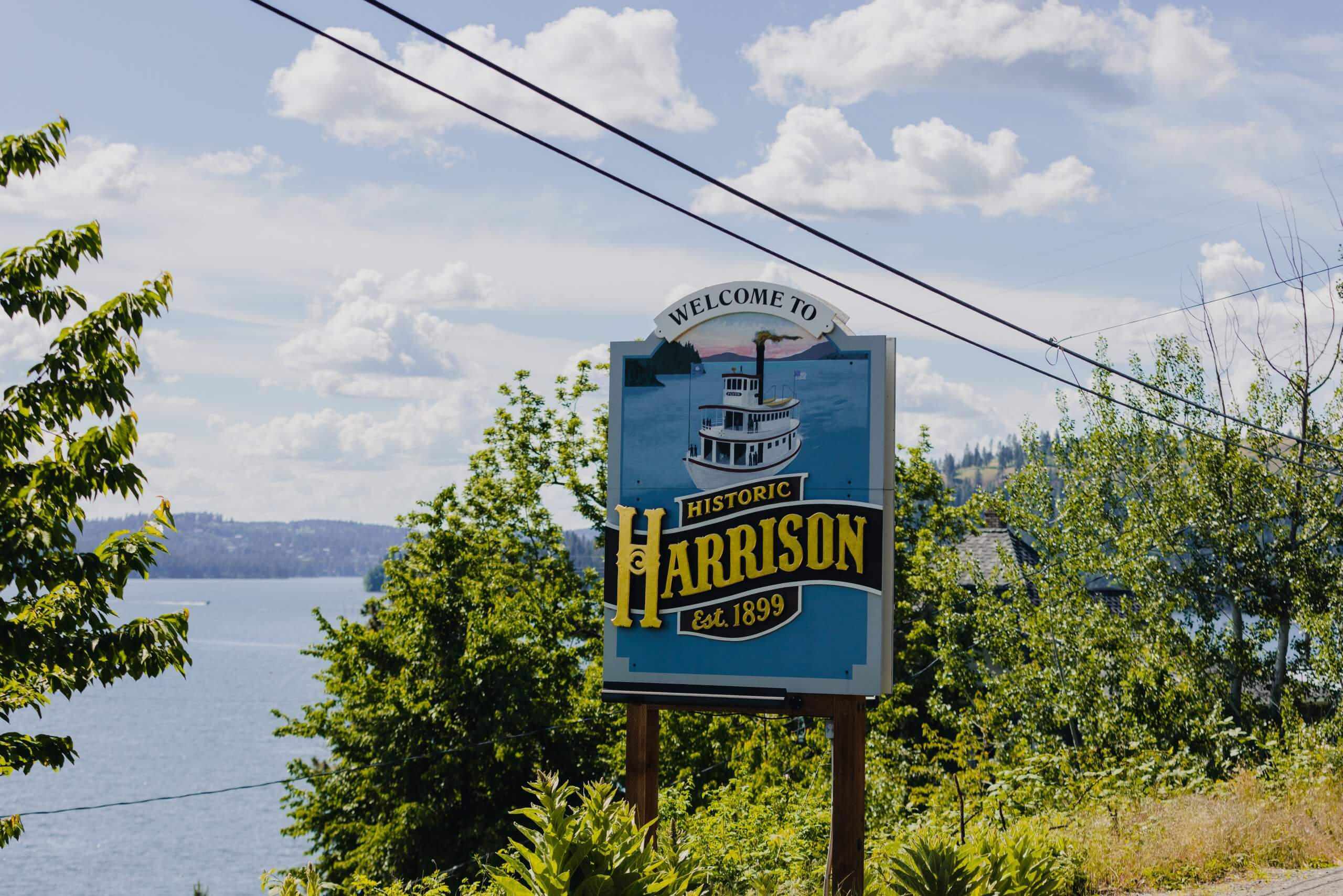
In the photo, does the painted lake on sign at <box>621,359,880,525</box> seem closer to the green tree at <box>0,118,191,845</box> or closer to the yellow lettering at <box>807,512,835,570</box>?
the yellow lettering at <box>807,512,835,570</box>

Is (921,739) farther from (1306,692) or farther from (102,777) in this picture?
(102,777)

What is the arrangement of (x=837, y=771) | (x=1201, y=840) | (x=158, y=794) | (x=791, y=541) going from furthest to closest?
(x=158, y=794) < (x=1201, y=840) < (x=791, y=541) < (x=837, y=771)

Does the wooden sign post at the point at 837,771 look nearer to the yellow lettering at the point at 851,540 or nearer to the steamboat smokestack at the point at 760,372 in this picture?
the yellow lettering at the point at 851,540

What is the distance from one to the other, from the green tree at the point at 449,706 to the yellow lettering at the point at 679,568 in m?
14.3

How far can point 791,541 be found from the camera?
9.40m

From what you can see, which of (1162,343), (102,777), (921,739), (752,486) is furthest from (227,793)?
(752,486)

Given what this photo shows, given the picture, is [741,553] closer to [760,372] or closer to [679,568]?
[679,568]

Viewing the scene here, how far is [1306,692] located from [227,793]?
79025 mm

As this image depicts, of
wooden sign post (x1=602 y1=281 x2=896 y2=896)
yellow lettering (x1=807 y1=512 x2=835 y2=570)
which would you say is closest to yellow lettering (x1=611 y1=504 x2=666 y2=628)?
wooden sign post (x1=602 y1=281 x2=896 y2=896)

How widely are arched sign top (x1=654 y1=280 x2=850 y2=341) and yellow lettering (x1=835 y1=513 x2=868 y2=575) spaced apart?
1.61m

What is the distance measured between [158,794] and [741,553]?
82.3 meters

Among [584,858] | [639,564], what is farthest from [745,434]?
[584,858]

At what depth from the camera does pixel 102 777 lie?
279 feet

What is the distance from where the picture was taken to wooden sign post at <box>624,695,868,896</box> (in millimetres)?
8844
